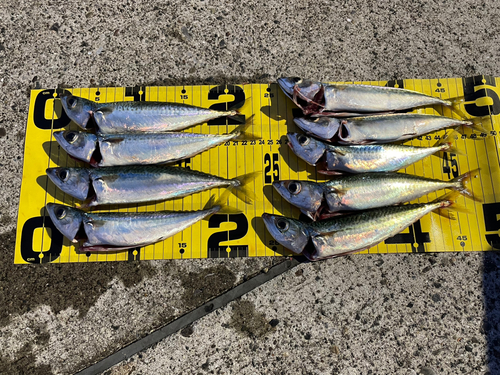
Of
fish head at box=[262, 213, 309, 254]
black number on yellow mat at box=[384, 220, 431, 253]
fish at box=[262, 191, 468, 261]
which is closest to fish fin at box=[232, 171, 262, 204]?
fish at box=[262, 191, 468, 261]

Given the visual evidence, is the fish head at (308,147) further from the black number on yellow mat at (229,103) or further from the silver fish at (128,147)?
the silver fish at (128,147)

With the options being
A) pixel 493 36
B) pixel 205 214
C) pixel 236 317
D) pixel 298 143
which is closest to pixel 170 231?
pixel 205 214

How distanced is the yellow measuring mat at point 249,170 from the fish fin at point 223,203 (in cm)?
5

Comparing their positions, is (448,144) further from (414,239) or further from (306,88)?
(306,88)

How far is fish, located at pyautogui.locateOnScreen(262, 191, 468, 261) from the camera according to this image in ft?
9.49

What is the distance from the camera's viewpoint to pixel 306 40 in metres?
3.76

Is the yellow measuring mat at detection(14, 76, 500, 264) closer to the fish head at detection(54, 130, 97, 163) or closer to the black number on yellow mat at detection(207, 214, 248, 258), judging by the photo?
the black number on yellow mat at detection(207, 214, 248, 258)

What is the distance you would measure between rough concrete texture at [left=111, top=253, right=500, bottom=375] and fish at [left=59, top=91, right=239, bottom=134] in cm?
206

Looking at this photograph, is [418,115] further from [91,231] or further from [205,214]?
[91,231]

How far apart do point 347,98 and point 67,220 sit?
3300 mm

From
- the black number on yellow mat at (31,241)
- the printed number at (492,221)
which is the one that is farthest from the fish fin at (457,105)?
the black number on yellow mat at (31,241)

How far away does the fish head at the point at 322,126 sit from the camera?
→ 10.7ft

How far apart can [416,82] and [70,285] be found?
15.2 ft

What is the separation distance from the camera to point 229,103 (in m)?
3.54
